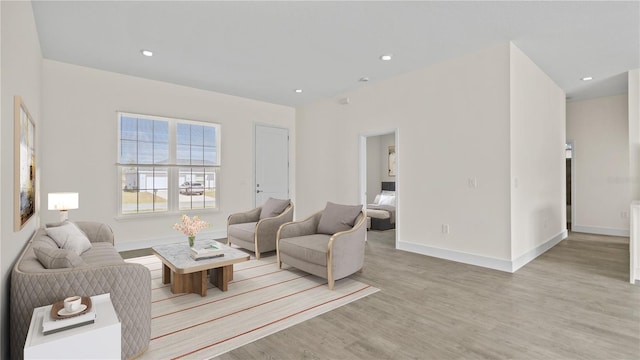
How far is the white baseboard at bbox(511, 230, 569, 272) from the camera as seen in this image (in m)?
4.03

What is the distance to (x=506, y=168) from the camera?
398 cm

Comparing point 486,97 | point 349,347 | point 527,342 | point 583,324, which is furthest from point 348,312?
point 486,97

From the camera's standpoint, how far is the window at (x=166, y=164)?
17.3ft

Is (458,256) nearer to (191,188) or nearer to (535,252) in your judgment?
(535,252)

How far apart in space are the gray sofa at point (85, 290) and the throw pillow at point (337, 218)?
245 centimetres

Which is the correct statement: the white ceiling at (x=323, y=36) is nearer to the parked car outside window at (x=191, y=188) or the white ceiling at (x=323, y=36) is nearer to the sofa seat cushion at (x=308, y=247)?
the parked car outside window at (x=191, y=188)

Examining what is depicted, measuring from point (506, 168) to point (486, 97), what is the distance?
0.99 metres

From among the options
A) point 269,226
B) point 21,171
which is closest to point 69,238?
point 21,171

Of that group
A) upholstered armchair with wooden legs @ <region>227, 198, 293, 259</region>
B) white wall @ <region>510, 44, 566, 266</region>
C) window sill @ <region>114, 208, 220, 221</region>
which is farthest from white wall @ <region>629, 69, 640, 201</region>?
window sill @ <region>114, 208, 220, 221</region>

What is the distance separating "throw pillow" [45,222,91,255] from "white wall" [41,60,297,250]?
1886 millimetres

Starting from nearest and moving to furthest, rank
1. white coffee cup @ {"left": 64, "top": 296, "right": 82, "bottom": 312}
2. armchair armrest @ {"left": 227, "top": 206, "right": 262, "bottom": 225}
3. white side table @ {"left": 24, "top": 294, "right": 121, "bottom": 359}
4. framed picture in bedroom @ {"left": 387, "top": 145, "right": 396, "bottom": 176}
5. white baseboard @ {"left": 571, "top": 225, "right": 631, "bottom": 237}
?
white side table @ {"left": 24, "top": 294, "right": 121, "bottom": 359} → white coffee cup @ {"left": 64, "top": 296, "right": 82, "bottom": 312} → armchair armrest @ {"left": 227, "top": 206, "right": 262, "bottom": 225} → white baseboard @ {"left": 571, "top": 225, "right": 631, "bottom": 237} → framed picture in bedroom @ {"left": 387, "top": 145, "right": 396, "bottom": 176}

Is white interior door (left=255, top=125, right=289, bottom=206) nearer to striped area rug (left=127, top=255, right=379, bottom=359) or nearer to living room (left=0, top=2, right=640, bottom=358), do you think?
living room (left=0, top=2, right=640, bottom=358)

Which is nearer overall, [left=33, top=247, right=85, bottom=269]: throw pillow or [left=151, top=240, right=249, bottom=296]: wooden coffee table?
[left=33, top=247, right=85, bottom=269]: throw pillow

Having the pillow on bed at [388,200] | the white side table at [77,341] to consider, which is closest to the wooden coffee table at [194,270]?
the white side table at [77,341]
